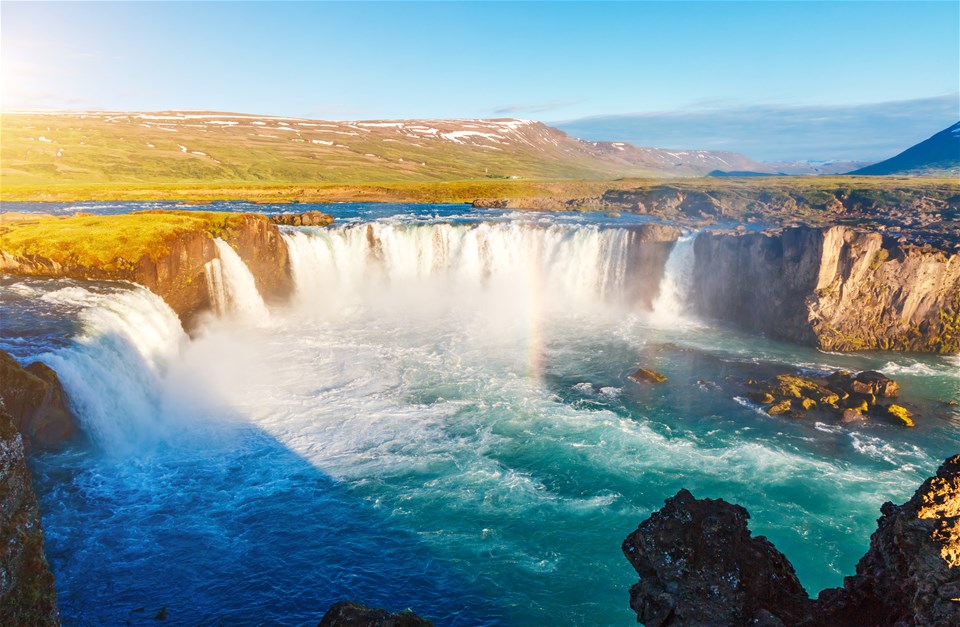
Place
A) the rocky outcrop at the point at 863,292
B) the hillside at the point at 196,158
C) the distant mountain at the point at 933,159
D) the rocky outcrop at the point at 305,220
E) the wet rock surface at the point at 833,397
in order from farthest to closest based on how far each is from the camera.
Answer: the distant mountain at the point at 933,159 < the hillside at the point at 196,158 < the rocky outcrop at the point at 305,220 < the rocky outcrop at the point at 863,292 < the wet rock surface at the point at 833,397

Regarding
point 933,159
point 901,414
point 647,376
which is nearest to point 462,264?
point 647,376

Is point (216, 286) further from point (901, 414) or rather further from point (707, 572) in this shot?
point (901, 414)

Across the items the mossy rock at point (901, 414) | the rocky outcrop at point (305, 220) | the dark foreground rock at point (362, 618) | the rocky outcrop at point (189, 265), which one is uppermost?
the rocky outcrop at point (305, 220)

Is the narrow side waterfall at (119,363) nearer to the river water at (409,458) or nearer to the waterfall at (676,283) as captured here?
the river water at (409,458)

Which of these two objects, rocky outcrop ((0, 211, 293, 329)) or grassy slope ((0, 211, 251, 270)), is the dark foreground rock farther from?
grassy slope ((0, 211, 251, 270))

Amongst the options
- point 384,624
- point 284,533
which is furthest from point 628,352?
point 384,624

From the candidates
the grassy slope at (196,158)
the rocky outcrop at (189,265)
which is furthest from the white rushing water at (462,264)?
the grassy slope at (196,158)

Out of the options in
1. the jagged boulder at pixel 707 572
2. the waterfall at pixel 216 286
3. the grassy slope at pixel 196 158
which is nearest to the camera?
the jagged boulder at pixel 707 572
